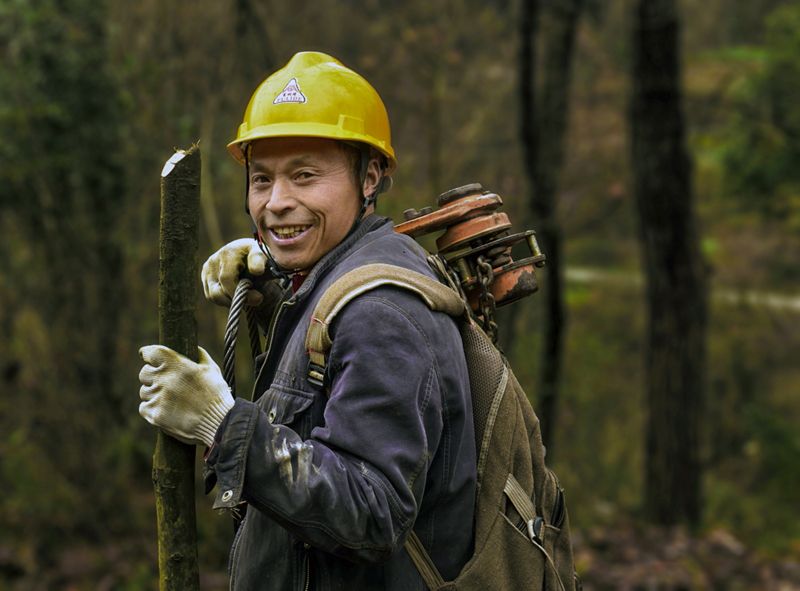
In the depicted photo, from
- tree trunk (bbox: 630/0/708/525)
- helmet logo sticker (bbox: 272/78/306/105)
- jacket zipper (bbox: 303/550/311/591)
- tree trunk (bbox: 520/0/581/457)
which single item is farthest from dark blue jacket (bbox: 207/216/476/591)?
tree trunk (bbox: 630/0/708/525)

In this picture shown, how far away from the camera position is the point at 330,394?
95.7 inches

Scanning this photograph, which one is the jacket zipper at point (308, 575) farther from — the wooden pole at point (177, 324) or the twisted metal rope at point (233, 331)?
the twisted metal rope at point (233, 331)

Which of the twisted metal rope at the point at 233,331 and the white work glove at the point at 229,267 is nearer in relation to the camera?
the twisted metal rope at the point at 233,331

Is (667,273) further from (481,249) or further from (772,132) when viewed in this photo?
(772,132)

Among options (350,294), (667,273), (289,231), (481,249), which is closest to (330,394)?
(350,294)

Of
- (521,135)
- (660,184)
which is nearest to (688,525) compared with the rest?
(660,184)

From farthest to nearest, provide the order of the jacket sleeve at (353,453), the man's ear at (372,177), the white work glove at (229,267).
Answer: the white work glove at (229,267) → the man's ear at (372,177) → the jacket sleeve at (353,453)

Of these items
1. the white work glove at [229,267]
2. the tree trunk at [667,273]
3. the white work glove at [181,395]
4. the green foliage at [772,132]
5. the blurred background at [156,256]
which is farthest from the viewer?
the green foliage at [772,132]

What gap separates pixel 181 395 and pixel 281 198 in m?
0.60

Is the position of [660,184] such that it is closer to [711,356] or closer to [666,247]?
[666,247]

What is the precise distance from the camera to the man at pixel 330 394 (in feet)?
7.43

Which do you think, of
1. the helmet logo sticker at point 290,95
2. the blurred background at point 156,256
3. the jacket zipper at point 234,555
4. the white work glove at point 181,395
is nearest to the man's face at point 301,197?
the helmet logo sticker at point 290,95

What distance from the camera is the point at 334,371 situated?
2396mm

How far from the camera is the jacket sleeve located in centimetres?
224
